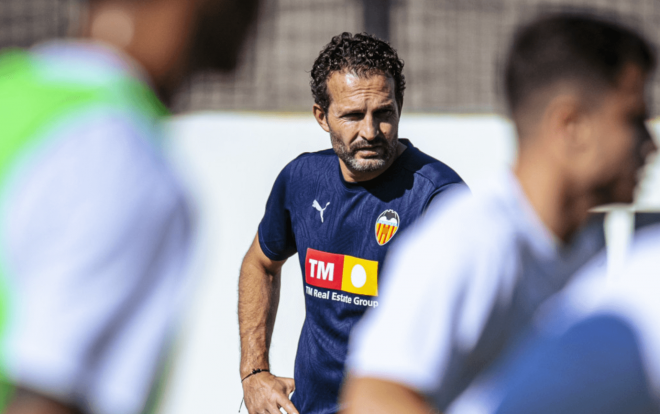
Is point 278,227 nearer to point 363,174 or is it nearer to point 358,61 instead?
point 363,174

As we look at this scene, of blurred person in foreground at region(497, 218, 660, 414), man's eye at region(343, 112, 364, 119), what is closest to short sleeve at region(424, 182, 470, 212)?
man's eye at region(343, 112, 364, 119)

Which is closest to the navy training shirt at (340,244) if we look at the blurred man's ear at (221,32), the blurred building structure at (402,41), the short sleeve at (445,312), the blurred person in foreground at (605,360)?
the short sleeve at (445,312)

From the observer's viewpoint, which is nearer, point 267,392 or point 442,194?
point 442,194

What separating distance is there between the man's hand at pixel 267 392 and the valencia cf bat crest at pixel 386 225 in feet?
2.62

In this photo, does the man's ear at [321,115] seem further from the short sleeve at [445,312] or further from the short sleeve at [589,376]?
the short sleeve at [589,376]

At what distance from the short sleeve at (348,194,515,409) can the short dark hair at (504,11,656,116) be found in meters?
0.36

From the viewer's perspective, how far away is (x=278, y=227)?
114 inches

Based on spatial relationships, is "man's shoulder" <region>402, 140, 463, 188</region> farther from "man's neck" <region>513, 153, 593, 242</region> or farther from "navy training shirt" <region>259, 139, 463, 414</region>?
"man's neck" <region>513, 153, 593, 242</region>

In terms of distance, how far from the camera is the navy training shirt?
2.47m

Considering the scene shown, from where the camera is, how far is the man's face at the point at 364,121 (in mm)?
2559

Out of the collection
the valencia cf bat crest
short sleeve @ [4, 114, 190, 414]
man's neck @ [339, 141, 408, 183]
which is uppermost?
man's neck @ [339, 141, 408, 183]

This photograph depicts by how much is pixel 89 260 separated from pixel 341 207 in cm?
185

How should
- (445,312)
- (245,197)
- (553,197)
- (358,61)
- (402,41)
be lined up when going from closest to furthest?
(445,312), (553,197), (358,61), (245,197), (402,41)

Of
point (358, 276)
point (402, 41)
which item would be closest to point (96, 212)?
point (358, 276)
